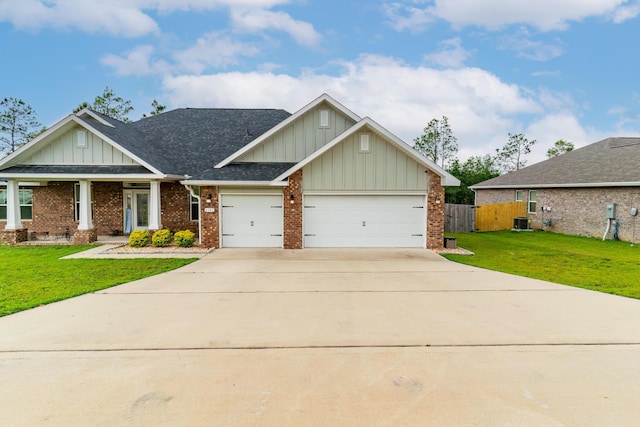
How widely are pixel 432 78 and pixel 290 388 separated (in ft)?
84.5

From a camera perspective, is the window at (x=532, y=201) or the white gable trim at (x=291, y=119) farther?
the window at (x=532, y=201)

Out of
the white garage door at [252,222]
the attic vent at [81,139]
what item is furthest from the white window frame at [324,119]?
the attic vent at [81,139]

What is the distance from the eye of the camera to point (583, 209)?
19562mm

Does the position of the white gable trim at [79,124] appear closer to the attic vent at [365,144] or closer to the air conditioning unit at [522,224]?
the attic vent at [365,144]

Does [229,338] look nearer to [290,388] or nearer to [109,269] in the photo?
[290,388]

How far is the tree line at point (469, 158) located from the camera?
107ft

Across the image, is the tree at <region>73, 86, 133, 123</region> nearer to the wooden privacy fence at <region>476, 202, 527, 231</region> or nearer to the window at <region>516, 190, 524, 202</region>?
the wooden privacy fence at <region>476, 202, 527, 231</region>

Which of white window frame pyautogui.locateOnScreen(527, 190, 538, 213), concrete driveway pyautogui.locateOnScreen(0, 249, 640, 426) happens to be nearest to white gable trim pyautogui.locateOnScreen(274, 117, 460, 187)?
concrete driveway pyautogui.locateOnScreen(0, 249, 640, 426)

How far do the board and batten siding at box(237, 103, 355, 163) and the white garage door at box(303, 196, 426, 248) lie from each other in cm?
254

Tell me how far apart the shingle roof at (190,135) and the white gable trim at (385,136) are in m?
2.36

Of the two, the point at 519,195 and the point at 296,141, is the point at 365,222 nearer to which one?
the point at 296,141

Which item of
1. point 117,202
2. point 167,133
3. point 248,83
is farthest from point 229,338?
point 248,83

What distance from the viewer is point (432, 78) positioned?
84.5 feet

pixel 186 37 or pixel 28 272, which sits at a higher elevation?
pixel 186 37
